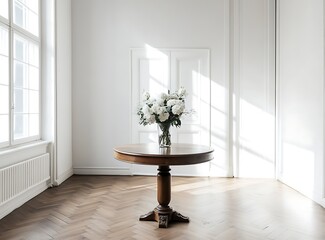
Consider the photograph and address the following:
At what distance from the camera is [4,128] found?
12.1 feet

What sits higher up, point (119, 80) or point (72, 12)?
point (72, 12)

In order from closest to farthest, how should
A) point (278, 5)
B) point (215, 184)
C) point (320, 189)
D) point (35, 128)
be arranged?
point (320, 189) → point (35, 128) → point (215, 184) → point (278, 5)

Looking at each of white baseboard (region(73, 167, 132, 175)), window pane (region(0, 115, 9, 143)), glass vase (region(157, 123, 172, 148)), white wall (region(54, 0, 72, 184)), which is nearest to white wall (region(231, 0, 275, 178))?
white baseboard (region(73, 167, 132, 175))

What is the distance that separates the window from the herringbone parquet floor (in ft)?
3.31

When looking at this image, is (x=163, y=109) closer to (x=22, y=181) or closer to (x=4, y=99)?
(x=4, y=99)

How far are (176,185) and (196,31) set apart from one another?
2.84m

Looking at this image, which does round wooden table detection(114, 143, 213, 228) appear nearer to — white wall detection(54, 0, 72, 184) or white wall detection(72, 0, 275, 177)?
white wall detection(54, 0, 72, 184)

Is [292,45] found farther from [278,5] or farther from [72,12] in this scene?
[72,12]

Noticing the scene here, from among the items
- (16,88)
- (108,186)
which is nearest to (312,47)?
(108,186)

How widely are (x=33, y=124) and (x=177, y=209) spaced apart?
2550 millimetres

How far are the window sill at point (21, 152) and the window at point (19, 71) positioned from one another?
0.11 meters

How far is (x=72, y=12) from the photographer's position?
5.62 metres

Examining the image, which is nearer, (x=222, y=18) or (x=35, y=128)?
(x=35, y=128)

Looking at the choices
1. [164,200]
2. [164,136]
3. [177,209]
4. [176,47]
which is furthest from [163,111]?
[176,47]
